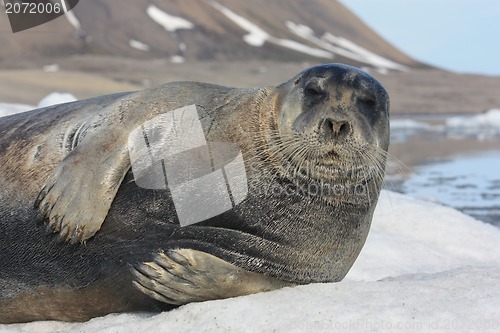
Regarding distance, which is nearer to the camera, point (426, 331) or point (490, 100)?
point (426, 331)

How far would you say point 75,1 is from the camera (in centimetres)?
4734

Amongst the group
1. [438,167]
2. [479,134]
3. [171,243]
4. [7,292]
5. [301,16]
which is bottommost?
[301,16]

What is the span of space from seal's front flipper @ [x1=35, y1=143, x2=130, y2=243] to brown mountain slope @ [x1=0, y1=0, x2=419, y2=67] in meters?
35.5

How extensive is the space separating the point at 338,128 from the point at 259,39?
5697cm

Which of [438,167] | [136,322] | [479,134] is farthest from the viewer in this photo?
[479,134]

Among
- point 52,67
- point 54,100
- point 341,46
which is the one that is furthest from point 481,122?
point 341,46

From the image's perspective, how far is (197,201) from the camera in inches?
141

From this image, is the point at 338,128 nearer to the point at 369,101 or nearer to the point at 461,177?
the point at 369,101

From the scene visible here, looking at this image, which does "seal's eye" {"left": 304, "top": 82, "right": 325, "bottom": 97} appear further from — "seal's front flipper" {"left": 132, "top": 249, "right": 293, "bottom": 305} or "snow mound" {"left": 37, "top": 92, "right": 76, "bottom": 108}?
"snow mound" {"left": 37, "top": 92, "right": 76, "bottom": 108}

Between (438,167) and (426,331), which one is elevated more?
(426,331)

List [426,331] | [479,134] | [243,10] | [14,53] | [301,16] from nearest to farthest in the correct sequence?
[426,331]
[479,134]
[14,53]
[243,10]
[301,16]

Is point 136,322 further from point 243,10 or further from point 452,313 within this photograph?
point 243,10

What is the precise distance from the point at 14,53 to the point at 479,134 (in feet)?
86.7

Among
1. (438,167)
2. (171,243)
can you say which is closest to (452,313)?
(171,243)
